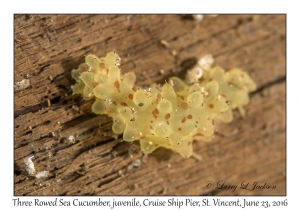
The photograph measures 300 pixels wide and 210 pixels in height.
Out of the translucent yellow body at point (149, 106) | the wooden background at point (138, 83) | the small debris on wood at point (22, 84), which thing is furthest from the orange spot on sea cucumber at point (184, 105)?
the small debris on wood at point (22, 84)

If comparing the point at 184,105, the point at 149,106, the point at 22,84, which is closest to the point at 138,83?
the point at 149,106

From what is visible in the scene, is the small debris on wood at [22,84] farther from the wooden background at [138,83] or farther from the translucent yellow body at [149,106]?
the translucent yellow body at [149,106]

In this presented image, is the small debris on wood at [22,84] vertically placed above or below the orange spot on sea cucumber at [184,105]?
above

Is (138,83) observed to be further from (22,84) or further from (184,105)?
(22,84)

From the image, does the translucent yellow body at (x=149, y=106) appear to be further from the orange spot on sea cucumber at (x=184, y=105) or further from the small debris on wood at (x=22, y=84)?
the small debris on wood at (x=22, y=84)

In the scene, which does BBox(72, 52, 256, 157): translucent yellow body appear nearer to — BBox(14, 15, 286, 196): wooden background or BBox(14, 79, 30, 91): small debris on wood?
BBox(14, 15, 286, 196): wooden background

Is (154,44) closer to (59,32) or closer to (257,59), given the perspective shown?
(59,32)

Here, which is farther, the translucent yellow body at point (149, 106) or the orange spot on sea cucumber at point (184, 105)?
the orange spot on sea cucumber at point (184, 105)
